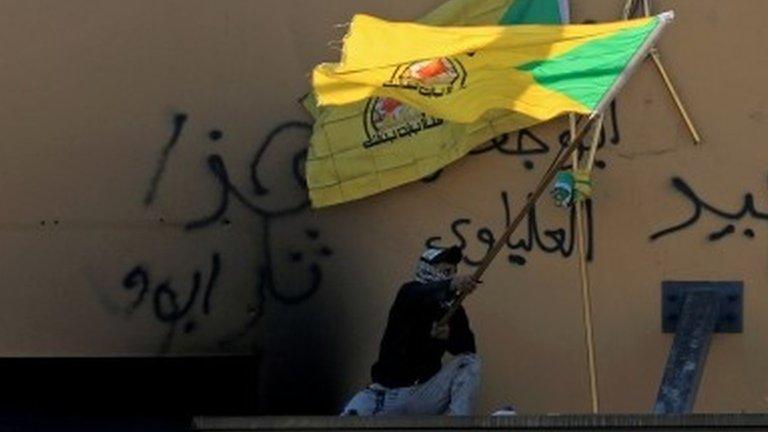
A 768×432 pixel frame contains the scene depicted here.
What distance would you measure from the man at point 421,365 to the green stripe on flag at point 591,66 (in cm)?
103

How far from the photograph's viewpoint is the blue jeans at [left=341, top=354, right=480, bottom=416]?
10.7 metres

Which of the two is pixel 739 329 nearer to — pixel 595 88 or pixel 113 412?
pixel 595 88

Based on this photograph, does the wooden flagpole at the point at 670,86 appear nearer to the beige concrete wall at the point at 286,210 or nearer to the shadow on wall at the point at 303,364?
the beige concrete wall at the point at 286,210

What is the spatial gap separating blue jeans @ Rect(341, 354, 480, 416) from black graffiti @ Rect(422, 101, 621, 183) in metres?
1.35

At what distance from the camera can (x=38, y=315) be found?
38.5 ft

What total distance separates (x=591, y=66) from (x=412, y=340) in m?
1.50

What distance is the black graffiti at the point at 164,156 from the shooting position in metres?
11.7

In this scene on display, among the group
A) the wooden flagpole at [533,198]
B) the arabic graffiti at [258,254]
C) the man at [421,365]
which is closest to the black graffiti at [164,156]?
the arabic graffiti at [258,254]

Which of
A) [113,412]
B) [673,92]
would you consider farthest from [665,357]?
[113,412]

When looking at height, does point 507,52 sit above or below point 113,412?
above

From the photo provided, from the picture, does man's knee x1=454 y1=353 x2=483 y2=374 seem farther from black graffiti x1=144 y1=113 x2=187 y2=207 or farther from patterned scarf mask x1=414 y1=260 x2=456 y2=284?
black graffiti x1=144 y1=113 x2=187 y2=207

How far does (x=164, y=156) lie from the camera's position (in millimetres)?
11742

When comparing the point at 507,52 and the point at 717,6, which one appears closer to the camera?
the point at 507,52

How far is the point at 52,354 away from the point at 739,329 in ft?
10.9
